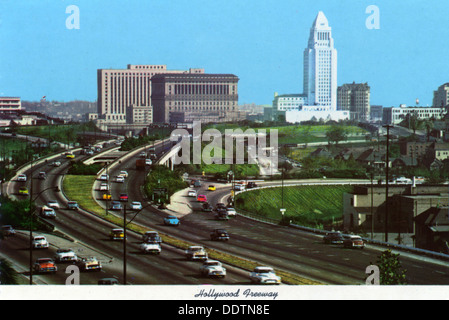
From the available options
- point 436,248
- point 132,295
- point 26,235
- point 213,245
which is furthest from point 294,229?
point 26,235

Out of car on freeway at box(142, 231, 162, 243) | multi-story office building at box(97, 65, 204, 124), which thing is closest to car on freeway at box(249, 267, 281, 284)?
car on freeway at box(142, 231, 162, 243)

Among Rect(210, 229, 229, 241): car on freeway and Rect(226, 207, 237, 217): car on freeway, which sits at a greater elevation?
Rect(226, 207, 237, 217): car on freeway

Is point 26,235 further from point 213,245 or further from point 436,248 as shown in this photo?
point 436,248

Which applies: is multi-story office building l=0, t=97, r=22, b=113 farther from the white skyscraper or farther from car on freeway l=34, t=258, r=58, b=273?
the white skyscraper

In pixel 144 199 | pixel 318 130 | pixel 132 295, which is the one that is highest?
pixel 318 130

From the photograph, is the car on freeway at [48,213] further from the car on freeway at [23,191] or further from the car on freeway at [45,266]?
the car on freeway at [45,266]

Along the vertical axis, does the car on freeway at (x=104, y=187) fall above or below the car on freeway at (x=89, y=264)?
above

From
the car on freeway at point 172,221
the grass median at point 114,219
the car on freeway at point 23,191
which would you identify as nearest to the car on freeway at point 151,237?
the grass median at point 114,219
